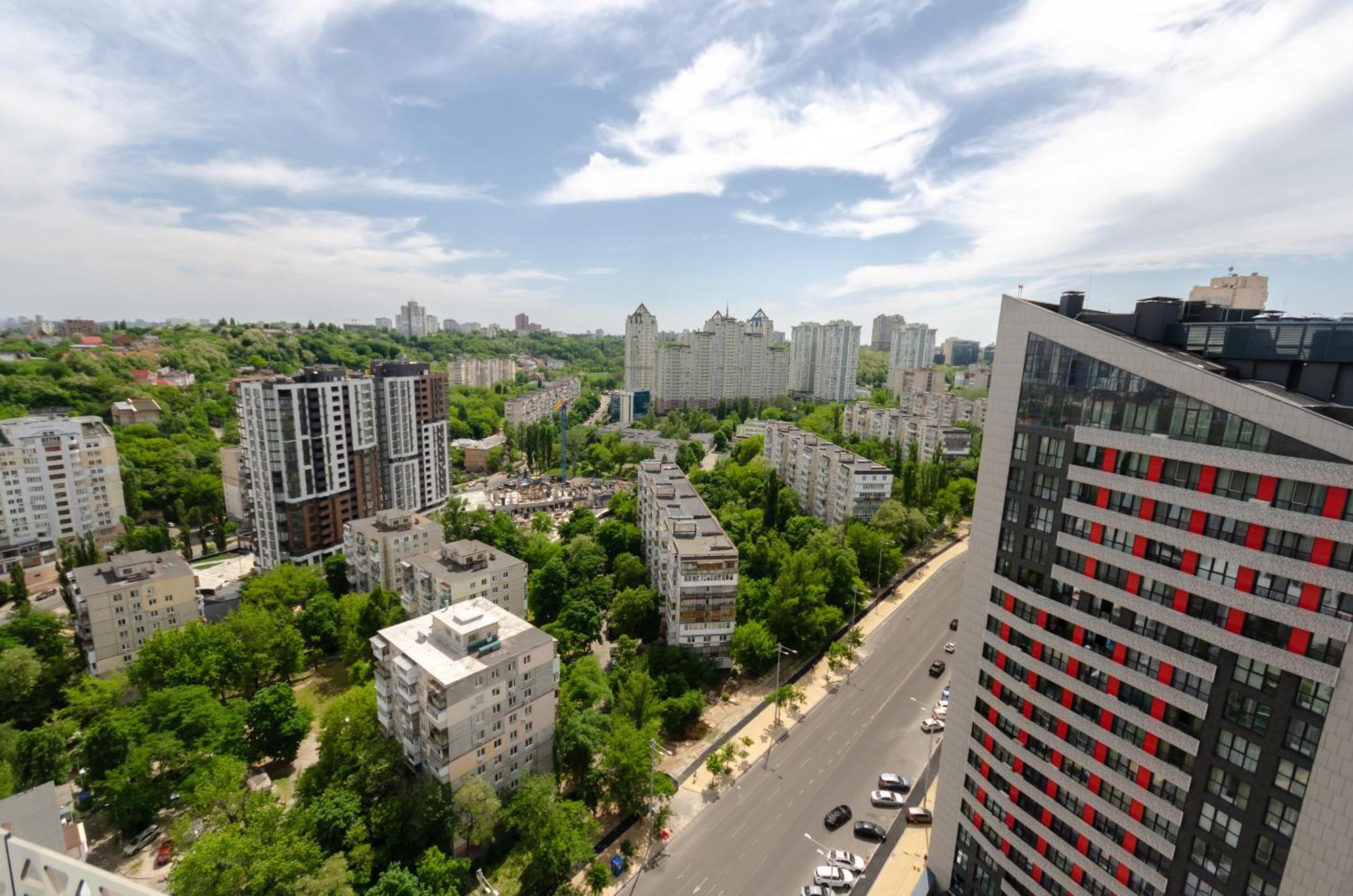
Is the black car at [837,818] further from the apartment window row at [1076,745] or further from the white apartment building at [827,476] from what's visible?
the white apartment building at [827,476]

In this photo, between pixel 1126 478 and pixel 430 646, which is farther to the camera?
pixel 430 646

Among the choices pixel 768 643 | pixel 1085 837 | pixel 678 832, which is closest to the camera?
pixel 1085 837

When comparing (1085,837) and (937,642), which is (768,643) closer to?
(937,642)

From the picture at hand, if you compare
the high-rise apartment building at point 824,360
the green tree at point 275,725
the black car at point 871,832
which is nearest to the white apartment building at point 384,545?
the green tree at point 275,725

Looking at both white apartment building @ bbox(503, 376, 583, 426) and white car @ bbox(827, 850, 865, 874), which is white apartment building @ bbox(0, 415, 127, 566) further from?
white car @ bbox(827, 850, 865, 874)

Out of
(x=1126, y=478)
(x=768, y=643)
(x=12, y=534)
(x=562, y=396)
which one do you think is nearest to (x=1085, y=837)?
(x=1126, y=478)

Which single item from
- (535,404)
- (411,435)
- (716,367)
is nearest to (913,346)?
(716,367)

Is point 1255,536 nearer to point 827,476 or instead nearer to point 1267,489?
point 1267,489
